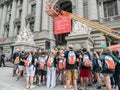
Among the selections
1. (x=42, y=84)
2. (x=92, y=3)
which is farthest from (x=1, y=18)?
(x=42, y=84)

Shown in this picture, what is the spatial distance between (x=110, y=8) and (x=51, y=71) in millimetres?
14655

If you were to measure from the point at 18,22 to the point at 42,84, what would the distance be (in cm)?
2398

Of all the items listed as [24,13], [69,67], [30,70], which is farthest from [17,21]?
[69,67]

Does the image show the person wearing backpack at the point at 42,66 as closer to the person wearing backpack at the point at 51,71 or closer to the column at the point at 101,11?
the person wearing backpack at the point at 51,71

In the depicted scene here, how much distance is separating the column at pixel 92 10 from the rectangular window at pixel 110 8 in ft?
5.01

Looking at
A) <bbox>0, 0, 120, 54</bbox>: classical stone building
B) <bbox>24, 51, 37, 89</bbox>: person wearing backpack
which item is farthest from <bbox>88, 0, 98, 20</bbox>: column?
<bbox>24, 51, 37, 89</bbox>: person wearing backpack

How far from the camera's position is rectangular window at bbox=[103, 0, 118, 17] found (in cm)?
1880

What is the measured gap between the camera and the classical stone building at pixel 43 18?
17914mm

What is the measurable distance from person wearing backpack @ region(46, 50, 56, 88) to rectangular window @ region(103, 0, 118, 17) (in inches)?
540

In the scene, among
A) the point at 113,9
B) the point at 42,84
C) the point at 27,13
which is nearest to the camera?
the point at 42,84

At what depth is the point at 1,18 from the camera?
3575 centimetres

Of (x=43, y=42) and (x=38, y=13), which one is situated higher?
(x=38, y=13)

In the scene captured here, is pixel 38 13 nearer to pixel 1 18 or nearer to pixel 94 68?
pixel 1 18

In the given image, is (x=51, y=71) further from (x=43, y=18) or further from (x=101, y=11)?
(x=43, y=18)
